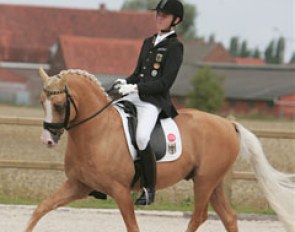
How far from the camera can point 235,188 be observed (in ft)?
39.4

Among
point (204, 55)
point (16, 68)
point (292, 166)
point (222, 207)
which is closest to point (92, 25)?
point (16, 68)

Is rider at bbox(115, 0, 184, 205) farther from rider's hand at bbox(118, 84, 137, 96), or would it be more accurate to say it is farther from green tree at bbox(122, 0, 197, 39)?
green tree at bbox(122, 0, 197, 39)

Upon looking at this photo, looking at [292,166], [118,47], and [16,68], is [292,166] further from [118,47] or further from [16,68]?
[16,68]

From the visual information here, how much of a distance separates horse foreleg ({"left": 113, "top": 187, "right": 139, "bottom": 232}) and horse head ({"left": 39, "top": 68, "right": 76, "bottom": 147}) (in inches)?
28.3

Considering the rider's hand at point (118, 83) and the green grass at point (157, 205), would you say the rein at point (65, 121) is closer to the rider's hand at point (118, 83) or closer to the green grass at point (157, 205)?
the rider's hand at point (118, 83)

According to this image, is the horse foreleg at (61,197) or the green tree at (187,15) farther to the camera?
the green tree at (187,15)

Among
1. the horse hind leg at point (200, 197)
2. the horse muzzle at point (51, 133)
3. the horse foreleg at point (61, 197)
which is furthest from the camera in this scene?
the horse hind leg at point (200, 197)

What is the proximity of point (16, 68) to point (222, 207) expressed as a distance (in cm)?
6020

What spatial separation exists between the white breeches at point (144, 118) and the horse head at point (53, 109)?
71cm

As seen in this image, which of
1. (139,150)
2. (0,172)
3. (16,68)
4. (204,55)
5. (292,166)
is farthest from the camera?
(204,55)

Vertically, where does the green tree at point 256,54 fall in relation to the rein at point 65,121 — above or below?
below

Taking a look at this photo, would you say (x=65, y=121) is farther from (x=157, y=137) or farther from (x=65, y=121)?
(x=157, y=137)

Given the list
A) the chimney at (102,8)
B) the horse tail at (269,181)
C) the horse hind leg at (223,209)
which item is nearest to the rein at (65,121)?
the horse hind leg at (223,209)

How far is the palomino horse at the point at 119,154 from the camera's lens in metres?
6.56
